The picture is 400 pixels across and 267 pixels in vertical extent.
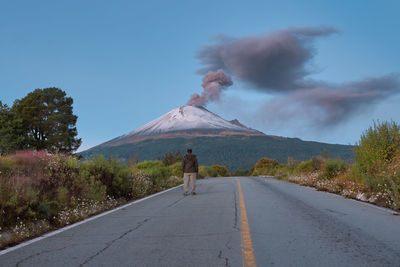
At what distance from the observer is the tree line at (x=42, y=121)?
46444 mm

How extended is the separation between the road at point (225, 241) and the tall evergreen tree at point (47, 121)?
45.4 meters

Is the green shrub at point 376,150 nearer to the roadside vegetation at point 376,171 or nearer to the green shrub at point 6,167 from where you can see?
the roadside vegetation at point 376,171

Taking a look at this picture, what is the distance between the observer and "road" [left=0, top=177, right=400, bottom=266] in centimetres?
→ 474

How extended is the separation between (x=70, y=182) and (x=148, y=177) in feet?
24.6

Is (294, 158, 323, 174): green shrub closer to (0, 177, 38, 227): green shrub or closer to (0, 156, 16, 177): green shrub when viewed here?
(0, 156, 16, 177): green shrub

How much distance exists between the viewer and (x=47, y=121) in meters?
51.6

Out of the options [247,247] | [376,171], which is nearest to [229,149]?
[376,171]

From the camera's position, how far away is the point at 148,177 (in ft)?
58.0

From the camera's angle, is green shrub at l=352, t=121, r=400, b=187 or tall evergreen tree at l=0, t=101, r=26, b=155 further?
tall evergreen tree at l=0, t=101, r=26, b=155

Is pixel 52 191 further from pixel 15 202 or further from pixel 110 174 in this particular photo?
pixel 110 174

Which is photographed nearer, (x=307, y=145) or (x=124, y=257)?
(x=124, y=257)

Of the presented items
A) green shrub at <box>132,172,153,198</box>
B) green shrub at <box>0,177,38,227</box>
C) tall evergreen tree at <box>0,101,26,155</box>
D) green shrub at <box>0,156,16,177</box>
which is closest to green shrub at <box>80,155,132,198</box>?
green shrub at <box>132,172,153,198</box>

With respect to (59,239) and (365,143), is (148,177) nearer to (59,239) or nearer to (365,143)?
(365,143)

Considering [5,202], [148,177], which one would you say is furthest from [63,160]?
[148,177]
